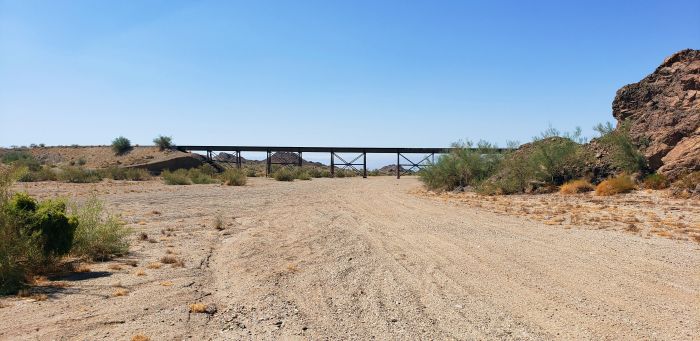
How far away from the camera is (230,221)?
18.7 meters

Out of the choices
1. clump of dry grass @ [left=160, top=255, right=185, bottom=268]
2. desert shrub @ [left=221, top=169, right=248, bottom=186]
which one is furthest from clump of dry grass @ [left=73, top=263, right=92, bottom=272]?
desert shrub @ [left=221, top=169, right=248, bottom=186]

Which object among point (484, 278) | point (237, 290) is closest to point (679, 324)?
point (484, 278)

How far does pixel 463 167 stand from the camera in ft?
114

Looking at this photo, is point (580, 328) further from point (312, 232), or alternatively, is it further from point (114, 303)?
point (312, 232)

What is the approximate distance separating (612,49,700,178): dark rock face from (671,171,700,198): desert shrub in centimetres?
78

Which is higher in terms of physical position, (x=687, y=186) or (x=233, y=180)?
(x=233, y=180)

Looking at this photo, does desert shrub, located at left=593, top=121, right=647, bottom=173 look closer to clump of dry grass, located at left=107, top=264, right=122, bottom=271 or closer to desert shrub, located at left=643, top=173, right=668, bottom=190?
desert shrub, located at left=643, top=173, right=668, bottom=190

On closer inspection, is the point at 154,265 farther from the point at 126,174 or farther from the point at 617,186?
the point at 126,174

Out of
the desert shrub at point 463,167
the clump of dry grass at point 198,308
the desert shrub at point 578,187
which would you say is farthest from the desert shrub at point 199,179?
the clump of dry grass at point 198,308

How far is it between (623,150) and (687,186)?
15.3 feet

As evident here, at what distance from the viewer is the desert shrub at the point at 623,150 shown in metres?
24.6

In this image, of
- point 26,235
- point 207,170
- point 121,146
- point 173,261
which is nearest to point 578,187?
point 173,261

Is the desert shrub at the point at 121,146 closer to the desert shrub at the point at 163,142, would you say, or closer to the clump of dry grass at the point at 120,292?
the desert shrub at the point at 163,142

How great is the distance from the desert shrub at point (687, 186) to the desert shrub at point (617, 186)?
6.16 ft
